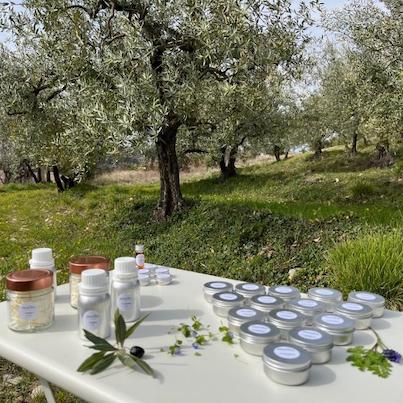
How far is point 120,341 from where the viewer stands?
89.7 inches

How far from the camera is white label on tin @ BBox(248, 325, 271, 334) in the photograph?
2.31 metres

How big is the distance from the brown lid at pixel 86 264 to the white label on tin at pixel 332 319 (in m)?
1.59

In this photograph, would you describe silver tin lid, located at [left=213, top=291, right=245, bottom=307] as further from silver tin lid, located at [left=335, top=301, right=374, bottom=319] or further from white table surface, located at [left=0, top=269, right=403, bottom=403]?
silver tin lid, located at [left=335, top=301, right=374, bottom=319]

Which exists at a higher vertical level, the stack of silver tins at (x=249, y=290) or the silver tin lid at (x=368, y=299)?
the stack of silver tins at (x=249, y=290)

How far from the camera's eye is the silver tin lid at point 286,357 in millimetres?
1961

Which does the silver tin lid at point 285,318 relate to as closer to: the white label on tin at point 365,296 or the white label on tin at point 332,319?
the white label on tin at point 332,319

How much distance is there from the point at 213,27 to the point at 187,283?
19.2 ft

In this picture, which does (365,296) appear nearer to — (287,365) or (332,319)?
(332,319)

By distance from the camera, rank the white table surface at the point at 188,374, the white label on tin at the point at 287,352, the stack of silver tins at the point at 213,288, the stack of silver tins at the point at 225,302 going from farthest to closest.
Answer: the stack of silver tins at the point at 213,288, the stack of silver tins at the point at 225,302, the white label on tin at the point at 287,352, the white table surface at the point at 188,374

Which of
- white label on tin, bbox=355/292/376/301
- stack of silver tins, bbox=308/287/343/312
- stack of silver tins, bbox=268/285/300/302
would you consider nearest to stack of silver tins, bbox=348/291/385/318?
white label on tin, bbox=355/292/376/301

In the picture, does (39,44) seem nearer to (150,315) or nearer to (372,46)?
(150,315)

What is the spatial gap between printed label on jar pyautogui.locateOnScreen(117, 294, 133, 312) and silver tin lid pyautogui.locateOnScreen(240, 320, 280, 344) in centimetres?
74

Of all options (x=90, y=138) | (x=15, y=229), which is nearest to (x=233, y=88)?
(x=90, y=138)

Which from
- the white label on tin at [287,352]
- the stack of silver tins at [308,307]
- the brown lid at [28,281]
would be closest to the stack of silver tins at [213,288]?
the stack of silver tins at [308,307]
